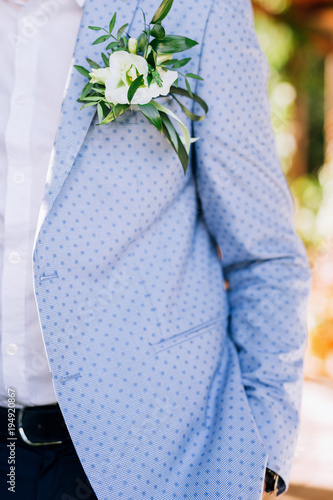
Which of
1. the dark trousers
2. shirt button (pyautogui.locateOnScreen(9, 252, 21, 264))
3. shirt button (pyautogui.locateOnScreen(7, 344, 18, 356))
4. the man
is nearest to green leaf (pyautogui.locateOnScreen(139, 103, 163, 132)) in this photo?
the man

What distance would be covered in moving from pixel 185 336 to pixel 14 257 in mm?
394

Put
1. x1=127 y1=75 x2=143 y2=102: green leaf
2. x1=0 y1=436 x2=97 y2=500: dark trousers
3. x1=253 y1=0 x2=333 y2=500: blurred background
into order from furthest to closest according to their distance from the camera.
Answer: x1=253 y1=0 x2=333 y2=500: blurred background < x1=0 y1=436 x2=97 y2=500: dark trousers < x1=127 y1=75 x2=143 y2=102: green leaf

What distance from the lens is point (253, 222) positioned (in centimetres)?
114

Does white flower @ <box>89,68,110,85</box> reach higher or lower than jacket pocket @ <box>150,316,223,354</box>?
higher

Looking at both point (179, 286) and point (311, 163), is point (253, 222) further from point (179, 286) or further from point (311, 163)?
point (311, 163)

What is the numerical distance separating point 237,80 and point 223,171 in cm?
20

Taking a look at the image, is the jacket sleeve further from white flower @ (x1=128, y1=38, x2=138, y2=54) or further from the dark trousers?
the dark trousers

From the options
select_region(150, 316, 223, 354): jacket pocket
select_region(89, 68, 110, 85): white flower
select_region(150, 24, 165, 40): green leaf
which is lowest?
select_region(150, 316, 223, 354): jacket pocket

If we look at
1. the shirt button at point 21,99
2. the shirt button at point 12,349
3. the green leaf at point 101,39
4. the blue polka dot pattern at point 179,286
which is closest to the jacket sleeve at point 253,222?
the blue polka dot pattern at point 179,286

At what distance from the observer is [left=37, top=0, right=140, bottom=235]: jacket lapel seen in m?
0.95

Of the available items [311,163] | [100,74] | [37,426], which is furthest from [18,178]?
[311,163]

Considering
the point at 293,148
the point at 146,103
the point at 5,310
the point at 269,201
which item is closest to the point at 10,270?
the point at 5,310

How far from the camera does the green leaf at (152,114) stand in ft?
3.03

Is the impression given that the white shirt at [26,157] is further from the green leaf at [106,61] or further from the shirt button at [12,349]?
the green leaf at [106,61]
